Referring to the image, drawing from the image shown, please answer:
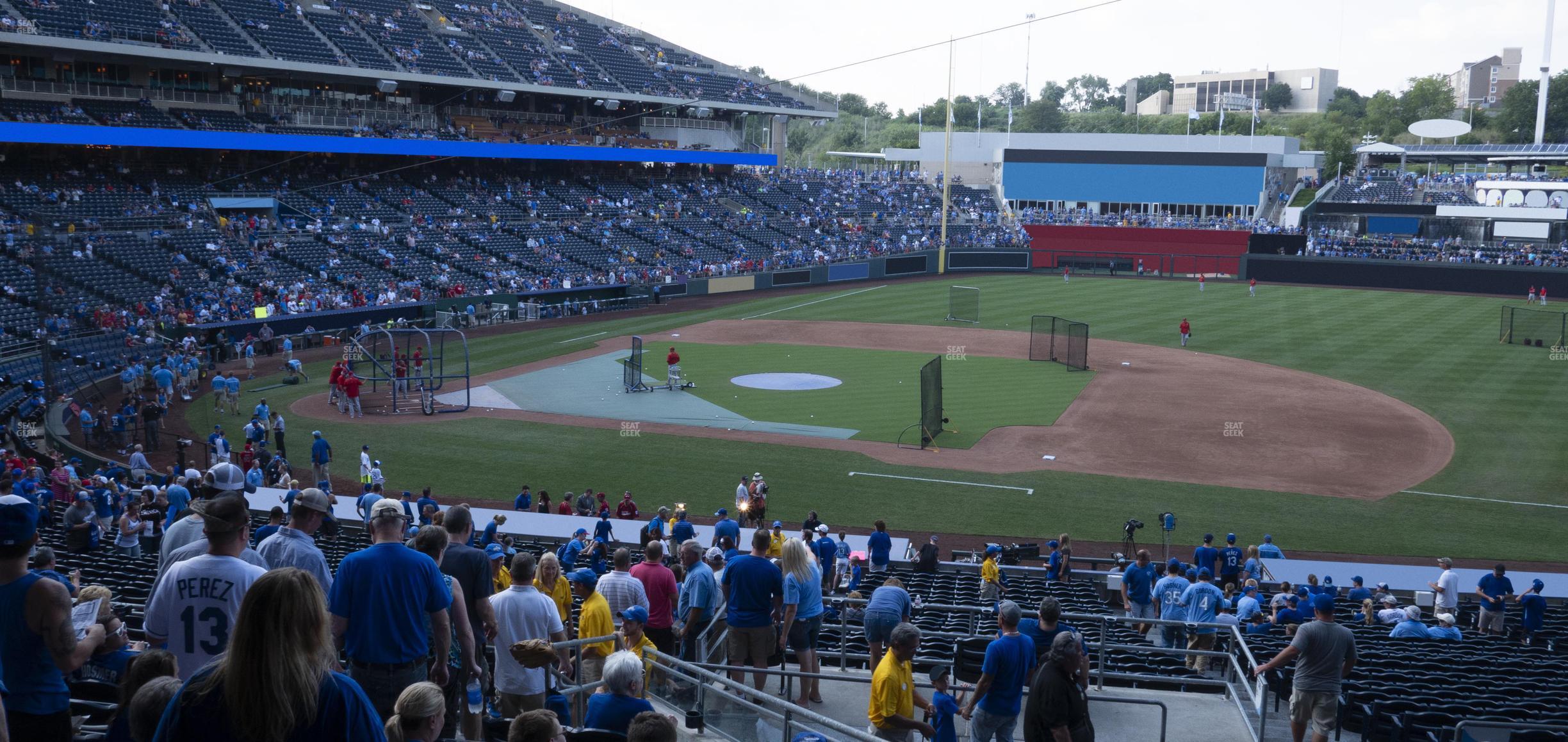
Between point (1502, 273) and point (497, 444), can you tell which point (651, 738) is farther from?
point (1502, 273)

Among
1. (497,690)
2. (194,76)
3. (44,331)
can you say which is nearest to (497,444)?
(44,331)

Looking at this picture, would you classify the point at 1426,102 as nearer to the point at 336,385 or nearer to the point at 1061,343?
the point at 1061,343

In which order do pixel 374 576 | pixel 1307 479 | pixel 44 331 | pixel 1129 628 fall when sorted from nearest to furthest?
pixel 374 576 < pixel 1129 628 < pixel 1307 479 < pixel 44 331

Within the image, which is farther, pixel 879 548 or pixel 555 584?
pixel 879 548

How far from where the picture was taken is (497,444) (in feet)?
92.4

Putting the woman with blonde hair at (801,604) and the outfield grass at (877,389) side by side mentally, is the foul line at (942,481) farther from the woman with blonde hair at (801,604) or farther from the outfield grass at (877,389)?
the woman with blonde hair at (801,604)

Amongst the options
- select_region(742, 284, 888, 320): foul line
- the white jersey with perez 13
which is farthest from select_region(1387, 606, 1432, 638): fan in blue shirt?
select_region(742, 284, 888, 320): foul line

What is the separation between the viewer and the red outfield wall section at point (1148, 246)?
242ft

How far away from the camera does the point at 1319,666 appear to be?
29.1ft

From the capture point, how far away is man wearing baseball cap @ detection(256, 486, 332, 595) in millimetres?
6094

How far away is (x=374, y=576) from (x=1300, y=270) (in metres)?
71.3

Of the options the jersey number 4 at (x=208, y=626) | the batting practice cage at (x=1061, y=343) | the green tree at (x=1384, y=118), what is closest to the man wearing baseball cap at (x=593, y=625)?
the jersey number 4 at (x=208, y=626)

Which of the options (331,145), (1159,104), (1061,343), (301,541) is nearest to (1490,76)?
(1159,104)

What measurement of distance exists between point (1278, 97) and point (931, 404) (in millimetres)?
150229
